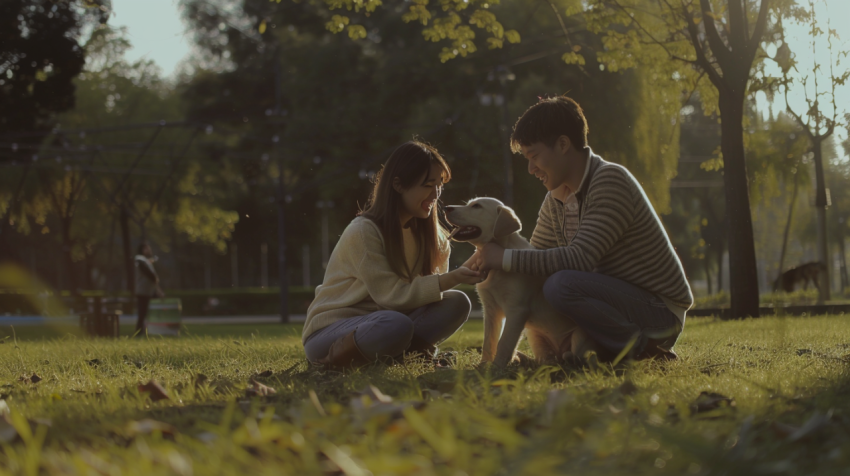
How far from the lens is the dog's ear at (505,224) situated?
497cm

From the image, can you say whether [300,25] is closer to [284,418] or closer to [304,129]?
[304,129]

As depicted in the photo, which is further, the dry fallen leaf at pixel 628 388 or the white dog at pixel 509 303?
the white dog at pixel 509 303

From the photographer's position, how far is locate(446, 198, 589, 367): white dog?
4.86m

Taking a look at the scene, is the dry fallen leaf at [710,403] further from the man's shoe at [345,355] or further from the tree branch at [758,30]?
the tree branch at [758,30]

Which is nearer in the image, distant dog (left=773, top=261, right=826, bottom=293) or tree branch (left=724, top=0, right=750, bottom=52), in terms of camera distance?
tree branch (left=724, top=0, right=750, bottom=52)

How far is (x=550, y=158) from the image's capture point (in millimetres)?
4852

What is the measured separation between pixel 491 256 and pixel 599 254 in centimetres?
65

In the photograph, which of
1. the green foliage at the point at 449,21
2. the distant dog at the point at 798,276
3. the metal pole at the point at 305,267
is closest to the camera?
the green foliage at the point at 449,21

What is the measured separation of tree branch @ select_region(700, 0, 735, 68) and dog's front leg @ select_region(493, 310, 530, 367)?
8.13 metres

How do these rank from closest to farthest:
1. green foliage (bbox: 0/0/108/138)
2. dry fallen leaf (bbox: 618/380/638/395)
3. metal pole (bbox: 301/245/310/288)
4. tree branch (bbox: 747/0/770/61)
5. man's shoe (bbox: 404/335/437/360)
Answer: dry fallen leaf (bbox: 618/380/638/395)
man's shoe (bbox: 404/335/437/360)
tree branch (bbox: 747/0/770/61)
green foliage (bbox: 0/0/108/138)
metal pole (bbox: 301/245/310/288)

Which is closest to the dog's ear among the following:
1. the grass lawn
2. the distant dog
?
the grass lawn

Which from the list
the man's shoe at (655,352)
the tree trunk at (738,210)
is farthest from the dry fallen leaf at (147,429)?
the tree trunk at (738,210)

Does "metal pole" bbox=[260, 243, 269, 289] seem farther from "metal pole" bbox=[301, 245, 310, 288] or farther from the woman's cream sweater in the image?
the woman's cream sweater

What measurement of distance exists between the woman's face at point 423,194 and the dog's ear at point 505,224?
47 centimetres
